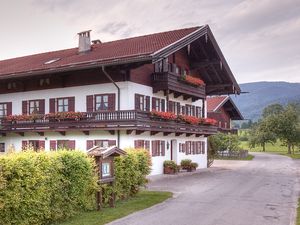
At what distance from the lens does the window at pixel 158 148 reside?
30703 millimetres

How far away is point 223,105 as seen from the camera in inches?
2485

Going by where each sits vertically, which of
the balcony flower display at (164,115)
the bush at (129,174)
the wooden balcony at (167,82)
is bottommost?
the bush at (129,174)

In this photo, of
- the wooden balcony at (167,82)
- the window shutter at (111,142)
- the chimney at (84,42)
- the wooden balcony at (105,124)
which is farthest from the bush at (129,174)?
the chimney at (84,42)

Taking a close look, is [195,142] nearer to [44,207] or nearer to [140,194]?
[140,194]

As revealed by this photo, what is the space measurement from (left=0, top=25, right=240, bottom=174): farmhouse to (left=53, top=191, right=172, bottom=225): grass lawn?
862 cm

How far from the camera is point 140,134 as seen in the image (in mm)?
28891

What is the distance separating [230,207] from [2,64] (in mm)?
29446

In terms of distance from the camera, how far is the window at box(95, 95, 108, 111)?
2928 centimetres

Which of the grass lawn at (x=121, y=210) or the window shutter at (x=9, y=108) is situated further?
the window shutter at (x=9, y=108)

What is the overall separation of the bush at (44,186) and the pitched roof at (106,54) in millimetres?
13329

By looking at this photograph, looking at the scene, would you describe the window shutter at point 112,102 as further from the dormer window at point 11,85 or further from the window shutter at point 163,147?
the dormer window at point 11,85

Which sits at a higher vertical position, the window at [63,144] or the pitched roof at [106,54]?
the pitched roof at [106,54]

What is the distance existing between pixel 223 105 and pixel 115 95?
1440 inches

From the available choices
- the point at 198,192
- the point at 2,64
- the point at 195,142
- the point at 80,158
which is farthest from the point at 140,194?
the point at 2,64
